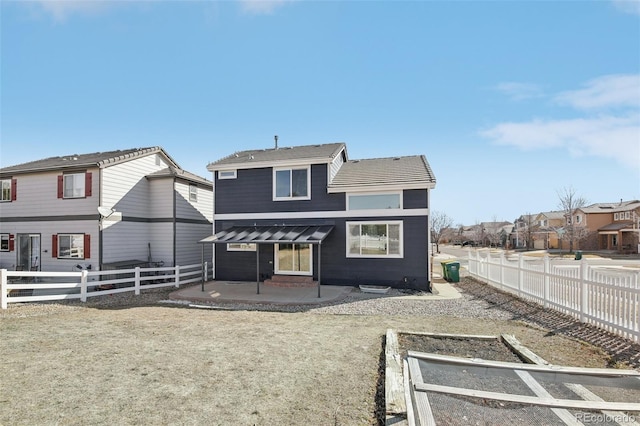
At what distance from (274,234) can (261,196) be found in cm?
254

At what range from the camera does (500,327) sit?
760 cm

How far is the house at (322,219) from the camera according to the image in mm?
13266

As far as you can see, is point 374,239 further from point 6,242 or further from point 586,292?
point 6,242

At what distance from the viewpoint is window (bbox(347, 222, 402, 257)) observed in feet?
44.3

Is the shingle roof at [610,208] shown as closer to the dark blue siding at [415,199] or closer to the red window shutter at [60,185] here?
the dark blue siding at [415,199]

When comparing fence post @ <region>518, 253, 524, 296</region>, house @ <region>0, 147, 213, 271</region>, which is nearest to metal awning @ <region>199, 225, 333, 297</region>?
house @ <region>0, 147, 213, 271</region>

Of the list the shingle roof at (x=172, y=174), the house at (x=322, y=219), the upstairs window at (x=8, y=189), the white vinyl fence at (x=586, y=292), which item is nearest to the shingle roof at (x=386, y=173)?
the house at (x=322, y=219)

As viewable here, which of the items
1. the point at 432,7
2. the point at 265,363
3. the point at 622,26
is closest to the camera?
the point at 265,363

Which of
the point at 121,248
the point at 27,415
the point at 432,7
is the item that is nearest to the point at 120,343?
the point at 27,415

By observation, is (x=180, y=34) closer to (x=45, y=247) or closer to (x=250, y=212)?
(x=250, y=212)

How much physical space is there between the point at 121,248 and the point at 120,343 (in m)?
10.9

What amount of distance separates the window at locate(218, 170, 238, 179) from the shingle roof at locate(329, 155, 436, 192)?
5068 mm
